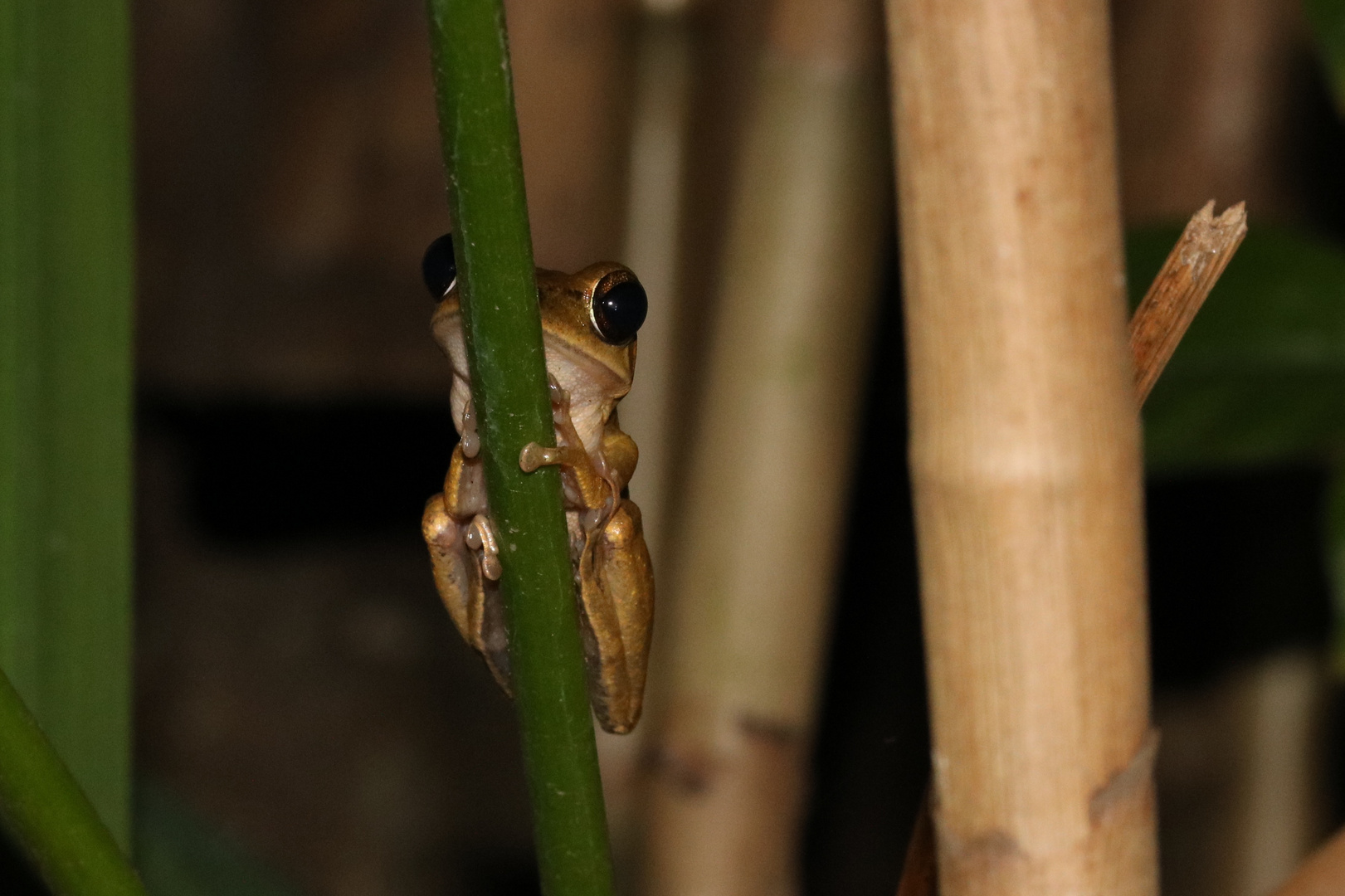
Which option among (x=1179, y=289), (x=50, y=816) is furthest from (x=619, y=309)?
(x=50, y=816)

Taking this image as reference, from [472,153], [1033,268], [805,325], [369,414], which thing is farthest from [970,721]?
[369,414]

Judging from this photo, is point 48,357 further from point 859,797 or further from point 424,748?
point 424,748

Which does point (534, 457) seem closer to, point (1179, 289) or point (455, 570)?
point (1179, 289)

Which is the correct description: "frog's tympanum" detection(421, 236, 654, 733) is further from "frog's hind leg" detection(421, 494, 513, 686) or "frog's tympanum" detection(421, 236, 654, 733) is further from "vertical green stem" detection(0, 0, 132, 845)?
"vertical green stem" detection(0, 0, 132, 845)

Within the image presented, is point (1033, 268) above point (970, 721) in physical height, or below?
above

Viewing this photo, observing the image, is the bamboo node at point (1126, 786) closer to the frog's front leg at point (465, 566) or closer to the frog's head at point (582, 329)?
the frog's head at point (582, 329)

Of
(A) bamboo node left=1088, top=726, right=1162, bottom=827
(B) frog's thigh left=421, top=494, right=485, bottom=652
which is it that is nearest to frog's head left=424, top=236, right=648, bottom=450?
(B) frog's thigh left=421, top=494, right=485, bottom=652

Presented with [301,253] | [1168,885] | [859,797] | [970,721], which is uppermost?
[970,721]
